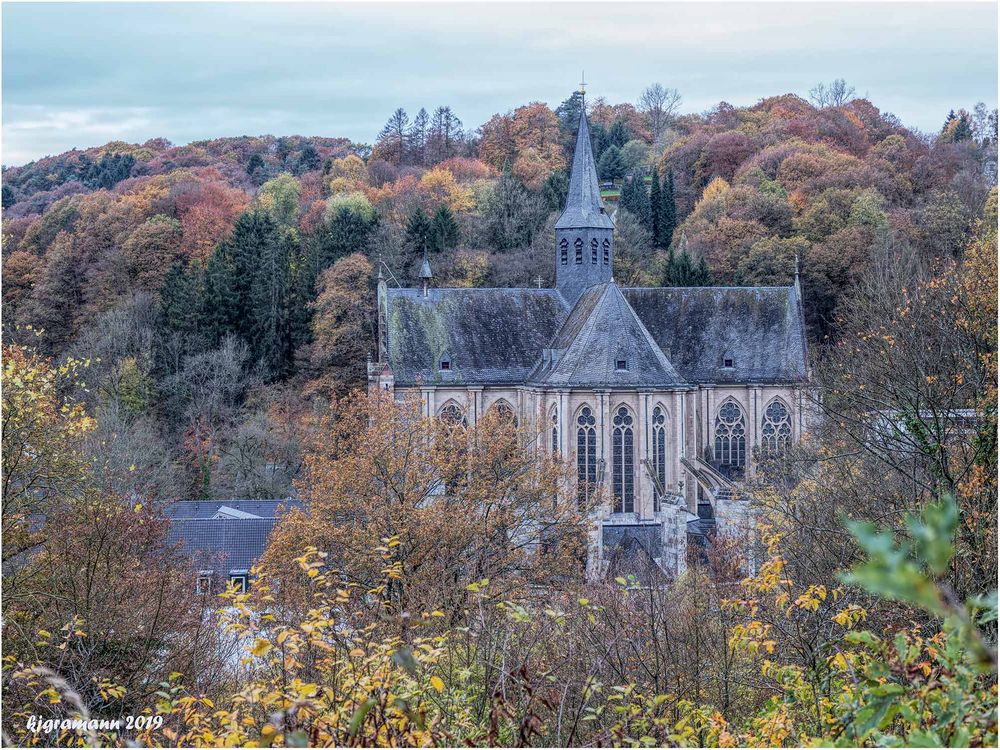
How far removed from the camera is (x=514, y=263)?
58.0 metres

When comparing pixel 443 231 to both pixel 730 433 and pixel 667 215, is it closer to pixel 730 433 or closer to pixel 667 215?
pixel 667 215

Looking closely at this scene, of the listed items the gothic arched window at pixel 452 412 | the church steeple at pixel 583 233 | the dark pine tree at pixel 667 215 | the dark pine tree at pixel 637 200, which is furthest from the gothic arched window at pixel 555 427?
the dark pine tree at pixel 637 200

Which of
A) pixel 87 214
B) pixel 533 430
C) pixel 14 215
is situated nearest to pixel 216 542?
pixel 533 430

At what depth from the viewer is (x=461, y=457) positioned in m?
26.8

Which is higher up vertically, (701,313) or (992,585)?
(701,313)

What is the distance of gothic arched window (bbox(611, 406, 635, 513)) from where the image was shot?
36.1m

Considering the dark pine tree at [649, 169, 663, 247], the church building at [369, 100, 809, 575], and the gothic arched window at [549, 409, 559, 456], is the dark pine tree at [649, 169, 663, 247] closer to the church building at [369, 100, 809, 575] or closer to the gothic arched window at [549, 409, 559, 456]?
the church building at [369, 100, 809, 575]

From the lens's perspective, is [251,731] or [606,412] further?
[606,412]

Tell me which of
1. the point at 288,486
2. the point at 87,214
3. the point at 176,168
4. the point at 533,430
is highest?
the point at 176,168

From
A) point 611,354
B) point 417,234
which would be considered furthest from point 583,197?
point 417,234

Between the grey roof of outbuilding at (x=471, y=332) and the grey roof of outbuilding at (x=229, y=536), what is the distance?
9243 millimetres

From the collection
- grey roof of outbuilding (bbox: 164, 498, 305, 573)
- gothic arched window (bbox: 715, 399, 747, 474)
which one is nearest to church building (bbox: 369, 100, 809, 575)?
gothic arched window (bbox: 715, 399, 747, 474)

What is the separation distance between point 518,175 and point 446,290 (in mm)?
31626

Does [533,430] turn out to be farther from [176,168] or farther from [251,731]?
[176,168]
